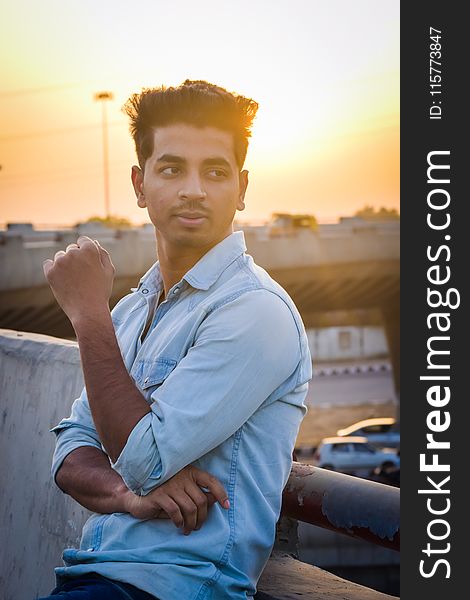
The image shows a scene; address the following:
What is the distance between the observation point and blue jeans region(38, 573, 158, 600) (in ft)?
8.36

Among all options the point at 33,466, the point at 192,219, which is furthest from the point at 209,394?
the point at 33,466

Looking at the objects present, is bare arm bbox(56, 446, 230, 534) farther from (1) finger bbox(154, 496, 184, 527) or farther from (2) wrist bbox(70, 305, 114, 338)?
(2) wrist bbox(70, 305, 114, 338)

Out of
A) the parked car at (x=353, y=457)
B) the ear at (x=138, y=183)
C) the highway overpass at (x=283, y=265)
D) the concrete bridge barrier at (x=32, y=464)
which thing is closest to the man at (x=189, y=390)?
the ear at (x=138, y=183)

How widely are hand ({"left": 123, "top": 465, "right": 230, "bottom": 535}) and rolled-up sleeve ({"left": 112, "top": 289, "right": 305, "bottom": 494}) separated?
0.04 metres

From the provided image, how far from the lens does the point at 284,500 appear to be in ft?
10.4

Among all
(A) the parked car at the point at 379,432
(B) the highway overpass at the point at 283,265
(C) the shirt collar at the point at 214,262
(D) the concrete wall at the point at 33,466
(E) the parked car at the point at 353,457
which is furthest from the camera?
(A) the parked car at the point at 379,432

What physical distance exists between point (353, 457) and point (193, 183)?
37.8 metres

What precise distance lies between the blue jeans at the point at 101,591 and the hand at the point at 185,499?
176 millimetres

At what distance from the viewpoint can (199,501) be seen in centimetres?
259

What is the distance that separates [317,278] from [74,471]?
4422 centimetres

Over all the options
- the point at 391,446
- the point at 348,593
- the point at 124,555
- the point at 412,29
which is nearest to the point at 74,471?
the point at 124,555

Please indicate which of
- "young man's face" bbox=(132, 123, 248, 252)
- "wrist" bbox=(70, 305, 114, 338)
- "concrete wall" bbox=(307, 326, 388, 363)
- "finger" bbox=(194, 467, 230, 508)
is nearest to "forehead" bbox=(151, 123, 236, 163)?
"young man's face" bbox=(132, 123, 248, 252)

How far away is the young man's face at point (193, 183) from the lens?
2.89 meters

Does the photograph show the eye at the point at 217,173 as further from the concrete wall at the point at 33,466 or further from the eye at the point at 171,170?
the concrete wall at the point at 33,466
